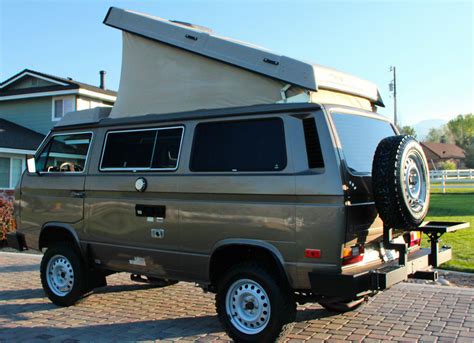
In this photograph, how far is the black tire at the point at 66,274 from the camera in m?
6.63

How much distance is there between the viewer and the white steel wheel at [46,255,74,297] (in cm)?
675

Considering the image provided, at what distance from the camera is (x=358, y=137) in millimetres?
5332

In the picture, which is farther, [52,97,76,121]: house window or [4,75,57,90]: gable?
[4,75,57,90]: gable

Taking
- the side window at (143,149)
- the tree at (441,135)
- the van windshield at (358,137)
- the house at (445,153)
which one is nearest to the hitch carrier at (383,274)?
the van windshield at (358,137)

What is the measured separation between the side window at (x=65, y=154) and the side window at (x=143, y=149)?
0.48 m

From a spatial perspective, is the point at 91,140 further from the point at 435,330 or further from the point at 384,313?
the point at 435,330

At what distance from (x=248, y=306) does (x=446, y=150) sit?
90082mm

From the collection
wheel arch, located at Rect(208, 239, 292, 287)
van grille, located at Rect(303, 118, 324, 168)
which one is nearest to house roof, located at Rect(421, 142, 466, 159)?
wheel arch, located at Rect(208, 239, 292, 287)

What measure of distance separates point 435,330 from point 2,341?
4762 millimetres

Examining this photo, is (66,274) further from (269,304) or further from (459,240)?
(459,240)

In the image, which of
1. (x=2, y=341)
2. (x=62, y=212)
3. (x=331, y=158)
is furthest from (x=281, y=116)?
(x=2, y=341)

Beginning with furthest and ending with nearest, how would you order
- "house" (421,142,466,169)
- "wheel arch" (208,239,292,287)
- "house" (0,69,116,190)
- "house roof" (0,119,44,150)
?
"house" (421,142,466,169) → "house" (0,69,116,190) → "house roof" (0,119,44,150) → "wheel arch" (208,239,292,287)

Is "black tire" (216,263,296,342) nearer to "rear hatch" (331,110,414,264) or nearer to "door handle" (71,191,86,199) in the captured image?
"rear hatch" (331,110,414,264)

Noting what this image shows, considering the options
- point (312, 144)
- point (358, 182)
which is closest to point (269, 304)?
point (358, 182)
